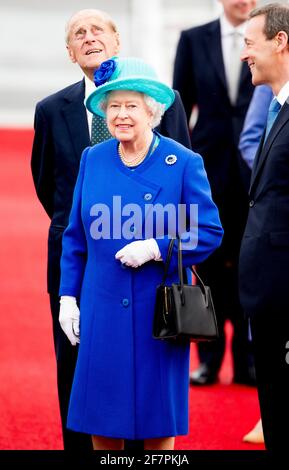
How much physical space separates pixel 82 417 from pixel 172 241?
22.8 inches

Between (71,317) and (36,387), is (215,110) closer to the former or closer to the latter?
(36,387)

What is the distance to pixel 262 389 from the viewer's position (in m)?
3.62

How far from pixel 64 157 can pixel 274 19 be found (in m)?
0.88

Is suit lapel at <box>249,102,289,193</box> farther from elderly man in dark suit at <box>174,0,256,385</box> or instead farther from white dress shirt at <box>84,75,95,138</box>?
elderly man in dark suit at <box>174,0,256,385</box>

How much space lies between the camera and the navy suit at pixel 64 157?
13.0 ft

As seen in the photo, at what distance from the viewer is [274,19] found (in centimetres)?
361

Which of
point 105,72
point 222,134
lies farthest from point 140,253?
point 222,134

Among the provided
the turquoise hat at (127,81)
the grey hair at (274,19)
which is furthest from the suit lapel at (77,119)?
the grey hair at (274,19)

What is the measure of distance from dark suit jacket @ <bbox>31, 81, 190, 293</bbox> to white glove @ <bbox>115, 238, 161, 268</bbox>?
67 centimetres

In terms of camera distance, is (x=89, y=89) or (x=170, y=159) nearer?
(x=170, y=159)

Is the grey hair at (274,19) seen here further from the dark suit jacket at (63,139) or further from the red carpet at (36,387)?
the red carpet at (36,387)
